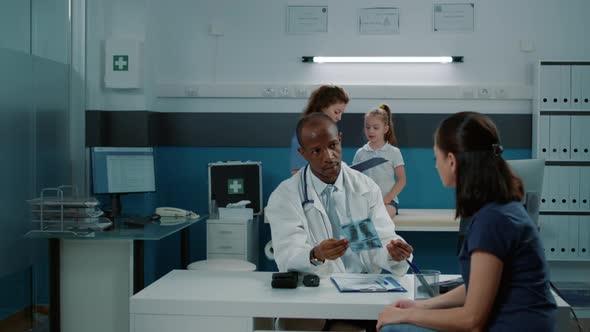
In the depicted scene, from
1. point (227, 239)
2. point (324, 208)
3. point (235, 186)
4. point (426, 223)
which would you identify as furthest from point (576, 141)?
point (324, 208)

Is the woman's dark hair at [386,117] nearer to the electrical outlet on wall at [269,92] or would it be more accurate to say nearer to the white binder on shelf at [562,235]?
the electrical outlet on wall at [269,92]

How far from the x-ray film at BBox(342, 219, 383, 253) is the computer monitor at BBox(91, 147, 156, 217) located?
232 cm

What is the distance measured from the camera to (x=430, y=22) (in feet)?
15.9

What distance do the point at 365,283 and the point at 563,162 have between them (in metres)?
2.96

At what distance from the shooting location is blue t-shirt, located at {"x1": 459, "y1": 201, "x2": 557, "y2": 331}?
151cm

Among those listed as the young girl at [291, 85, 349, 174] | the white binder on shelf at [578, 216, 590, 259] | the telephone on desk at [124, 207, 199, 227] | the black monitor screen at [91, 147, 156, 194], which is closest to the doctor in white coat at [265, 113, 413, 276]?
the young girl at [291, 85, 349, 174]

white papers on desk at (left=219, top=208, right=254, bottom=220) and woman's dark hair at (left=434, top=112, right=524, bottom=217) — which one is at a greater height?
woman's dark hair at (left=434, top=112, right=524, bottom=217)

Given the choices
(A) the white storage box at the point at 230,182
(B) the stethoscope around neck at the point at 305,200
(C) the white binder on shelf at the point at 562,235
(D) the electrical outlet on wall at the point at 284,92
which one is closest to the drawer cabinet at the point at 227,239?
(A) the white storage box at the point at 230,182

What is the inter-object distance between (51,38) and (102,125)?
2.37ft

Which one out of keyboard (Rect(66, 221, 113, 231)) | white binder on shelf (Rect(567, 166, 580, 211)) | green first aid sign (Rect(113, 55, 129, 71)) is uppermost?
green first aid sign (Rect(113, 55, 129, 71))

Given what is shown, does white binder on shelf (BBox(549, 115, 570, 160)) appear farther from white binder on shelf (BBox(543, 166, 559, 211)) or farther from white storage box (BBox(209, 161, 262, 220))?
white storage box (BBox(209, 161, 262, 220))

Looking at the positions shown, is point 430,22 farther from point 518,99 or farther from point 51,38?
point 51,38

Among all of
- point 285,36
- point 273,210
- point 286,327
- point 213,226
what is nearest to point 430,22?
point 285,36

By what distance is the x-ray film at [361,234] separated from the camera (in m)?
2.15
